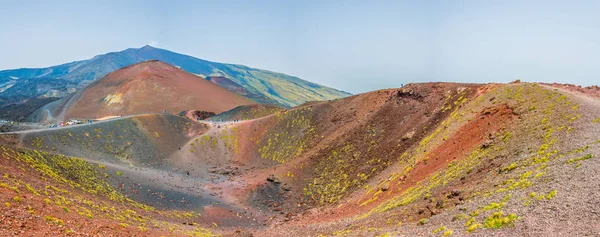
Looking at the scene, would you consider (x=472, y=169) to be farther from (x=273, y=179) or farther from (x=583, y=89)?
(x=273, y=179)

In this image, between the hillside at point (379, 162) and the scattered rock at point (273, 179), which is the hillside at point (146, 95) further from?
the scattered rock at point (273, 179)

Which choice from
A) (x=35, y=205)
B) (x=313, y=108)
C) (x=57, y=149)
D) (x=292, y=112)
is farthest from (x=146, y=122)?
(x=35, y=205)

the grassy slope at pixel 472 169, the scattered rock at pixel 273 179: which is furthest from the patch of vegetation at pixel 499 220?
the scattered rock at pixel 273 179

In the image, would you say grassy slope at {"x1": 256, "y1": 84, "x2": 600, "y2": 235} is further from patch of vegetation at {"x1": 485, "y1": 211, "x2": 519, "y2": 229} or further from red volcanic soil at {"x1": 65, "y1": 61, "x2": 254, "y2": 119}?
red volcanic soil at {"x1": 65, "y1": 61, "x2": 254, "y2": 119}

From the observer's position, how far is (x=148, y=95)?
12694 centimetres

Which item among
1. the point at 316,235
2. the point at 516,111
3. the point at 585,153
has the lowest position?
the point at 316,235

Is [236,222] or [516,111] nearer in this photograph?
[516,111]

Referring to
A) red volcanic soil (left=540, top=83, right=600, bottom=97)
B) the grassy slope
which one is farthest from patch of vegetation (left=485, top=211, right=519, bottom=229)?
red volcanic soil (left=540, top=83, right=600, bottom=97)

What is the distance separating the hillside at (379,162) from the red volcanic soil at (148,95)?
52965mm

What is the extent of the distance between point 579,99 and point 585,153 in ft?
41.5

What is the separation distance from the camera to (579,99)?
94.8 feet

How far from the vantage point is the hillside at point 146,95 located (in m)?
118

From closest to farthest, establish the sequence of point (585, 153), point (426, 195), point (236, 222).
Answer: point (585, 153)
point (426, 195)
point (236, 222)

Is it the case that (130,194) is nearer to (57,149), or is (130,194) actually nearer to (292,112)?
(57,149)
